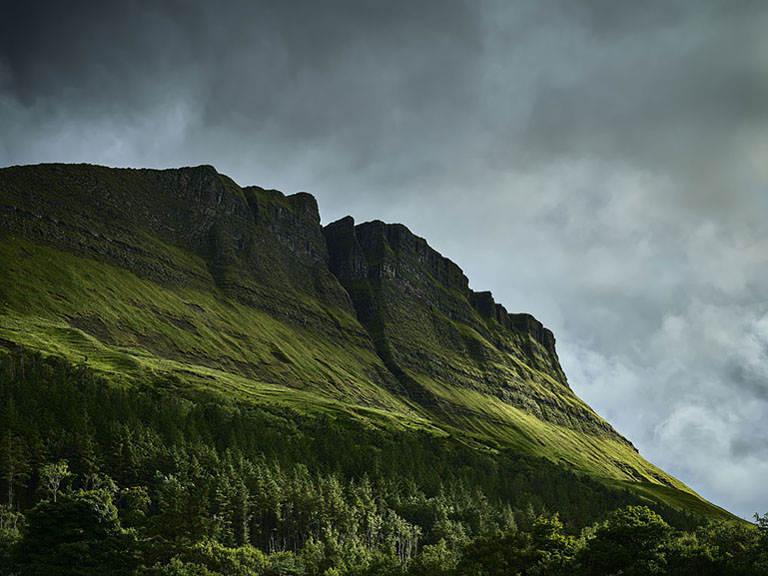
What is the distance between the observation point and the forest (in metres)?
60.8

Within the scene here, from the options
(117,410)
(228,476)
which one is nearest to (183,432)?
(117,410)

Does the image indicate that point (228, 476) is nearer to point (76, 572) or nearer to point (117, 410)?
point (117, 410)

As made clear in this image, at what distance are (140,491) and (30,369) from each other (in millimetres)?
92246

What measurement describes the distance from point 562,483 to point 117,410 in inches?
5974

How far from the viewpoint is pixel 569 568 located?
207 ft

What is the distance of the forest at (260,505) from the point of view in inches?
2393

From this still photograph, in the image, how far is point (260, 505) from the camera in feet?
353

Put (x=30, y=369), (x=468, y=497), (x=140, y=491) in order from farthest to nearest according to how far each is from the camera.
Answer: (x=30, y=369), (x=468, y=497), (x=140, y=491)

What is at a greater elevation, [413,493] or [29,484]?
[413,493]

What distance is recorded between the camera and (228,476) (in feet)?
383

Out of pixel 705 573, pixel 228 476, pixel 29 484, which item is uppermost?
pixel 705 573

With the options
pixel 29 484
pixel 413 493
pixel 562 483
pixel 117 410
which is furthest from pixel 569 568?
pixel 562 483

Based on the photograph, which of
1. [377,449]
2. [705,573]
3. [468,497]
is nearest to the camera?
[705,573]

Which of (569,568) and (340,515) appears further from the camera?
(340,515)
